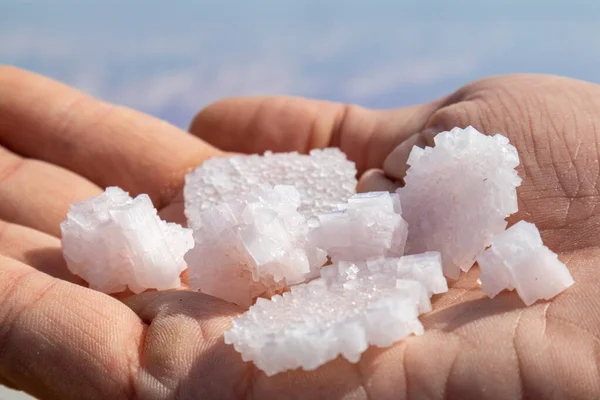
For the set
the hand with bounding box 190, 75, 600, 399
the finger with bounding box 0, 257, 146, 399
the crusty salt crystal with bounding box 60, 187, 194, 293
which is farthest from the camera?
the crusty salt crystal with bounding box 60, 187, 194, 293

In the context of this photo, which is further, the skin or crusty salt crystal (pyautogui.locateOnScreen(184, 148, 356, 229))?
crusty salt crystal (pyautogui.locateOnScreen(184, 148, 356, 229))

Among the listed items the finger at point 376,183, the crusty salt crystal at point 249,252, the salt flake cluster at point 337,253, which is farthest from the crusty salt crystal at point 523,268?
the finger at point 376,183

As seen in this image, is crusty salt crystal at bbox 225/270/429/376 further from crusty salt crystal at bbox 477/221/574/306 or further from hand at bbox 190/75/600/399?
crusty salt crystal at bbox 477/221/574/306

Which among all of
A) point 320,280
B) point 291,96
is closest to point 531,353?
point 320,280

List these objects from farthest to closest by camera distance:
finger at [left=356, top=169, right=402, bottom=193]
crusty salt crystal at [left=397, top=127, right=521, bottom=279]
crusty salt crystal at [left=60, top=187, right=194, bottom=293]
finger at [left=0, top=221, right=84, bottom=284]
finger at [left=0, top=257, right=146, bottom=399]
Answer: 1. finger at [left=356, top=169, right=402, bottom=193]
2. finger at [left=0, top=221, right=84, bottom=284]
3. crusty salt crystal at [left=60, top=187, right=194, bottom=293]
4. crusty salt crystal at [left=397, top=127, right=521, bottom=279]
5. finger at [left=0, top=257, right=146, bottom=399]

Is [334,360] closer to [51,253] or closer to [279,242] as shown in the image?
[279,242]

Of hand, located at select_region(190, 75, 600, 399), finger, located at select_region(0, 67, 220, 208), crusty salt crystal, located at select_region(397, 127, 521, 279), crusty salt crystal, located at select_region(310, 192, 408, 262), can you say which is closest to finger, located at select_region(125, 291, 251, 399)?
hand, located at select_region(190, 75, 600, 399)
